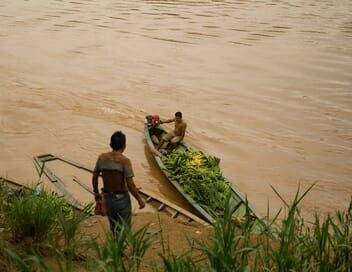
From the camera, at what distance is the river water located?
1138cm

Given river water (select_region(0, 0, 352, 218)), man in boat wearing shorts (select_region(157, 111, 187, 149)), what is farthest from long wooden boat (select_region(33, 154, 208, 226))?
man in boat wearing shorts (select_region(157, 111, 187, 149))

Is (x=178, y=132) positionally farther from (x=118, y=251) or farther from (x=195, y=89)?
(x=118, y=251)

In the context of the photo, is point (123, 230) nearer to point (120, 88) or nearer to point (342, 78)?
point (120, 88)

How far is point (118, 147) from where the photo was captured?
213 inches

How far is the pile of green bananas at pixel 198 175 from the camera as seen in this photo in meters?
8.19

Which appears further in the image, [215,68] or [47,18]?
[47,18]

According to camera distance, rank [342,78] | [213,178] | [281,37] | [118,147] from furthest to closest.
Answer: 1. [281,37]
2. [342,78]
3. [213,178]
4. [118,147]

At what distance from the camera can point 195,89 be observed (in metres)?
16.8

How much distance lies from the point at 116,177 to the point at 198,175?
355 centimetres

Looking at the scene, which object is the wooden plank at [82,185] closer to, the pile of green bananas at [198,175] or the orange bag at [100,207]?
the pile of green bananas at [198,175]

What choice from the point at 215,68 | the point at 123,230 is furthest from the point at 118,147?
the point at 215,68

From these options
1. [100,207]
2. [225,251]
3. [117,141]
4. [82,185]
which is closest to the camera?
[225,251]

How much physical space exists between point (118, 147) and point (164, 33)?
19214 mm

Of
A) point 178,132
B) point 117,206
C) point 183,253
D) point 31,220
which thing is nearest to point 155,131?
point 178,132
